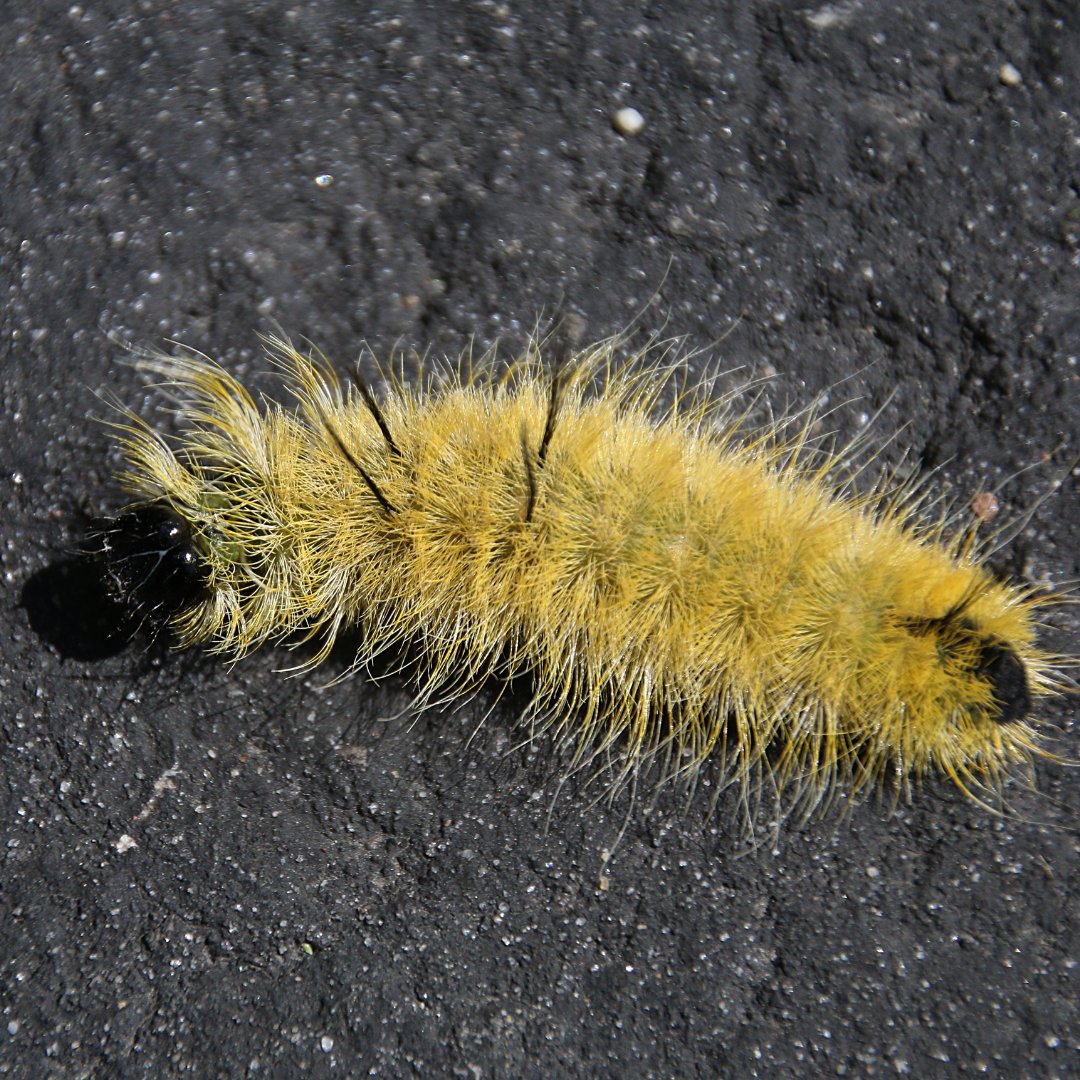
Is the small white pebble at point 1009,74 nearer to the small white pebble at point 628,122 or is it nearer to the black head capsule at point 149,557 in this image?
the small white pebble at point 628,122

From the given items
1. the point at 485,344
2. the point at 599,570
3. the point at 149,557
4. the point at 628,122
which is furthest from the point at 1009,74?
the point at 149,557

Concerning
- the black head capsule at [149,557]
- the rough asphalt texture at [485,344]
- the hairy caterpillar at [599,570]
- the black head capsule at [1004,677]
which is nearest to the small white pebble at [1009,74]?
the rough asphalt texture at [485,344]

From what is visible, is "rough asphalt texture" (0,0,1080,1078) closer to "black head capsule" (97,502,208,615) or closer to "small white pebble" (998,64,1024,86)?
"small white pebble" (998,64,1024,86)

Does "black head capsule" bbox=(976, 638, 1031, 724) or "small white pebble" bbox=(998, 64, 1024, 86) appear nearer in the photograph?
"black head capsule" bbox=(976, 638, 1031, 724)

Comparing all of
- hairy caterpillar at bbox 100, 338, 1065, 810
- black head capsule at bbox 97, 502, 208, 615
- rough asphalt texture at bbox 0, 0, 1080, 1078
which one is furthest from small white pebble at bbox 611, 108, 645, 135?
black head capsule at bbox 97, 502, 208, 615

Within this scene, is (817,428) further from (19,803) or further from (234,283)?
(19,803)

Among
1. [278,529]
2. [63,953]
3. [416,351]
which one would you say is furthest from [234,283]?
[63,953]
